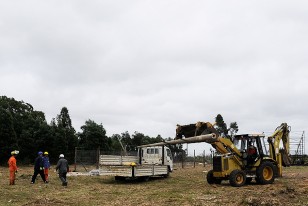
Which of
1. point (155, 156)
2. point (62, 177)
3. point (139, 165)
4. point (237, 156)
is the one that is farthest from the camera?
point (155, 156)

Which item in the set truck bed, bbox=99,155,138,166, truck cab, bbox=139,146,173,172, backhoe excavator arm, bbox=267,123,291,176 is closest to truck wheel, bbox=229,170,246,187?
backhoe excavator arm, bbox=267,123,291,176

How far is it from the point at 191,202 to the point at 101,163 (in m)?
8.76

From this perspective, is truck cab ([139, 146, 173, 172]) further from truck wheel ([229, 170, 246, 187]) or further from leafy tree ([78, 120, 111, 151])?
leafy tree ([78, 120, 111, 151])

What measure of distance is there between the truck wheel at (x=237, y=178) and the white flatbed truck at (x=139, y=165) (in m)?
5.11

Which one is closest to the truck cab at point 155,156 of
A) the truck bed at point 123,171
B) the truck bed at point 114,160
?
the truck bed at point 114,160

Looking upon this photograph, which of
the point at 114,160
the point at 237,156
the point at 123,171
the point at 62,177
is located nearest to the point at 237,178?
the point at 237,156

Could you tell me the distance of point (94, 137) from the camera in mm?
45156

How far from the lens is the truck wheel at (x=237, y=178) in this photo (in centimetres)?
1642

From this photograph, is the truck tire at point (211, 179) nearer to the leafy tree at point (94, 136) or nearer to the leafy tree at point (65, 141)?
the leafy tree at point (65, 141)

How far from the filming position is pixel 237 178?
16.7 metres

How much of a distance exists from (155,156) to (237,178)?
26.0 feet

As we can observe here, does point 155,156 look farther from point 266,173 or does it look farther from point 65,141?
point 65,141

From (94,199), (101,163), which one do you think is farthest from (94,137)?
(94,199)

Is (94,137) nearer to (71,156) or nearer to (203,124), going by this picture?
(71,156)
